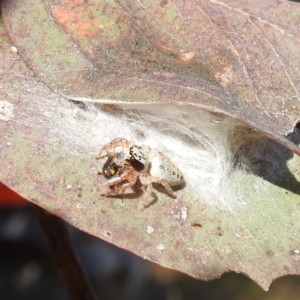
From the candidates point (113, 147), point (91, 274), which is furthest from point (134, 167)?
point (91, 274)

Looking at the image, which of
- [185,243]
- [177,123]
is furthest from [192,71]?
[185,243]

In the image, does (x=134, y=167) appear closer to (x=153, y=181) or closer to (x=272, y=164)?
(x=153, y=181)

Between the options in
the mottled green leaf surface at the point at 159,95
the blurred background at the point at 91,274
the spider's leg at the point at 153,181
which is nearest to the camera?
the mottled green leaf surface at the point at 159,95

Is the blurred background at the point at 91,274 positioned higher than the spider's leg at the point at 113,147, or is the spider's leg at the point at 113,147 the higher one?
the spider's leg at the point at 113,147

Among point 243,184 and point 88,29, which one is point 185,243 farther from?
point 88,29

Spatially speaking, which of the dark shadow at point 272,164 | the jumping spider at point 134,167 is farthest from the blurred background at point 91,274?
the dark shadow at point 272,164

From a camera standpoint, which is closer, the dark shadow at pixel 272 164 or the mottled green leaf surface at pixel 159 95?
the mottled green leaf surface at pixel 159 95

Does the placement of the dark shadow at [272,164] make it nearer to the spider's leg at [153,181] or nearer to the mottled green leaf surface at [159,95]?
the mottled green leaf surface at [159,95]
